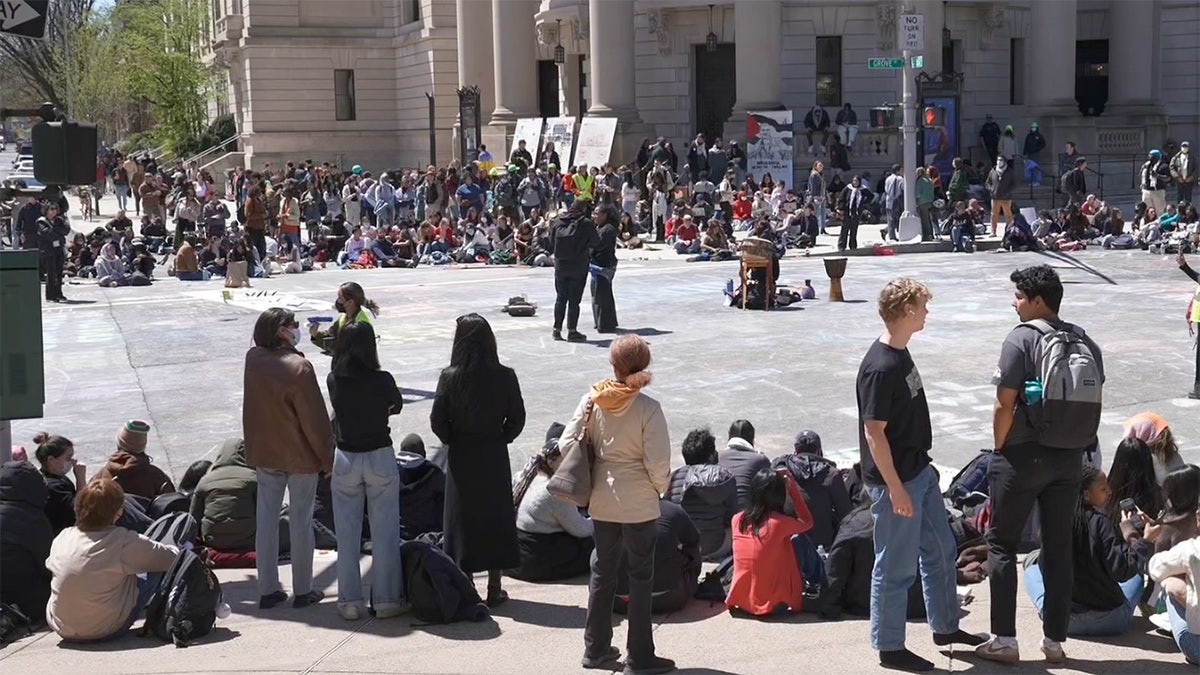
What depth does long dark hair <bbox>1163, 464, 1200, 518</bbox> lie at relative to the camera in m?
7.16

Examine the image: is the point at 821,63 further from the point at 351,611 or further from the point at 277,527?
the point at 351,611

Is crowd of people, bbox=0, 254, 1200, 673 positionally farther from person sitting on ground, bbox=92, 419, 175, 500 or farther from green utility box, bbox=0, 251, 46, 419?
green utility box, bbox=0, 251, 46, 419

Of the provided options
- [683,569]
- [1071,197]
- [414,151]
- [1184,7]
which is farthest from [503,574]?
[414,151]

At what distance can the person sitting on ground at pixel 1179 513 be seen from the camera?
7117mm

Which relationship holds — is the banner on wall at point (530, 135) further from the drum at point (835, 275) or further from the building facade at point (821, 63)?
the drum at point (835, 275)

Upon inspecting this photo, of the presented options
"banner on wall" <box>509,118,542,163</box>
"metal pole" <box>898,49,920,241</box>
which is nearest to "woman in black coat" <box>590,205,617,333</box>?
"metal pole" <box>898,49,920,241</box>

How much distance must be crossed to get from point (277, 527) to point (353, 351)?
1177 mm

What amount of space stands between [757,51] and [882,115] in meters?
9.11

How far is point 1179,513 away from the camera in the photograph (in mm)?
7164

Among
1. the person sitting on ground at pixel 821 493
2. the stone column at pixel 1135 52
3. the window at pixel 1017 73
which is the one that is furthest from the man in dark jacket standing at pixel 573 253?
the stone column at pixel 1135 52

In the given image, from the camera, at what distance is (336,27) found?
58281 mm

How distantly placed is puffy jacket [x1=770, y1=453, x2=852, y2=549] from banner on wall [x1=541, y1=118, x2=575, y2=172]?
32.9m

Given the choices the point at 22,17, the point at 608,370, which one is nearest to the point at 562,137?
the point at 608,370

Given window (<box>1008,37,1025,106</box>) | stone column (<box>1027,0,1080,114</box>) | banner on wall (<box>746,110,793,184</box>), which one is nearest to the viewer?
banner on wall (<box>746,110,793,184</box>)
